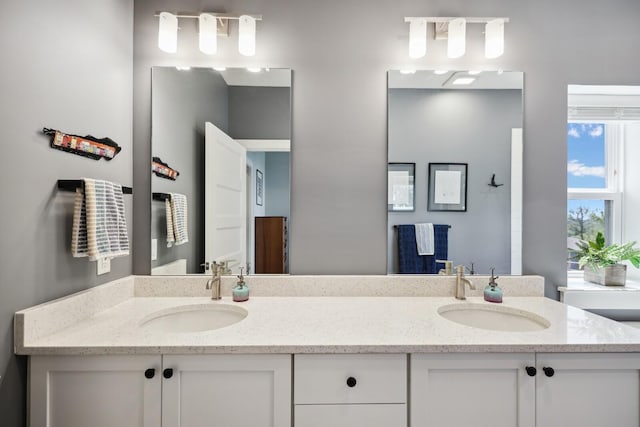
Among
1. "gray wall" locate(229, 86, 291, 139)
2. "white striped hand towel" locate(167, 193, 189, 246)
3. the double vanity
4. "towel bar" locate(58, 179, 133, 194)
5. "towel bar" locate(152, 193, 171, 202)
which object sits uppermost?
"gray wall" locate(229, 86, 291, 139)

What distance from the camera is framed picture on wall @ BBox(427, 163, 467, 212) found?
1.61 m

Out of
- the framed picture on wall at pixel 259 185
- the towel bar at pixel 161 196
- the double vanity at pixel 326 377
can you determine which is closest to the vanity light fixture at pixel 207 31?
the framed picture on wall at pixel 259 185

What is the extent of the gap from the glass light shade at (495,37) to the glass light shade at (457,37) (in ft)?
0.43

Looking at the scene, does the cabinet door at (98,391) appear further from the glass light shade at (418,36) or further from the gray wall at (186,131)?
the glass light shade at (418,36)

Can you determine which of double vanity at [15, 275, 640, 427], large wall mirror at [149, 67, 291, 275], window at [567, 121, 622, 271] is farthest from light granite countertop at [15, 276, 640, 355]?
window at [567, 121, 622, 271]

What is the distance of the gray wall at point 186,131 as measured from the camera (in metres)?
1.60

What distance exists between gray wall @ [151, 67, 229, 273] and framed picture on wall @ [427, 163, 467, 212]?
1141mm

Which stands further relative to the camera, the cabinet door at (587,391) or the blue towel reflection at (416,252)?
the blue towel reflection at (416,252)

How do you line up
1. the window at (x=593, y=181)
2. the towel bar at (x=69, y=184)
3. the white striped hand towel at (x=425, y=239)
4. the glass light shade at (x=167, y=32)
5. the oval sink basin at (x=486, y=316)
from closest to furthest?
the towel bar at (x=69, y=184) → the oval sink basin at (x=486, y=316) → the glass light shade at (x=167, y=32) → the white striped hand towel at (x=425, y=239) → the window at (x=593, y=181)

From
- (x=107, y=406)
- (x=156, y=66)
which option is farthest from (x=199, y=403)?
(x=156, y=66)

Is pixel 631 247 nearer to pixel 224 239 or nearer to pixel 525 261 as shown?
pixel 525 261

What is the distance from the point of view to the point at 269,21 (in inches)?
63.9

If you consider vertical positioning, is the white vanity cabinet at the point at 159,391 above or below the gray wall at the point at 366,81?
below

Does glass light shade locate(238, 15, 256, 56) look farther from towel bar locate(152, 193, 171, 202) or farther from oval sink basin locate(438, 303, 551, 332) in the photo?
oval sink basin locate(438, 303, 551, 332)
